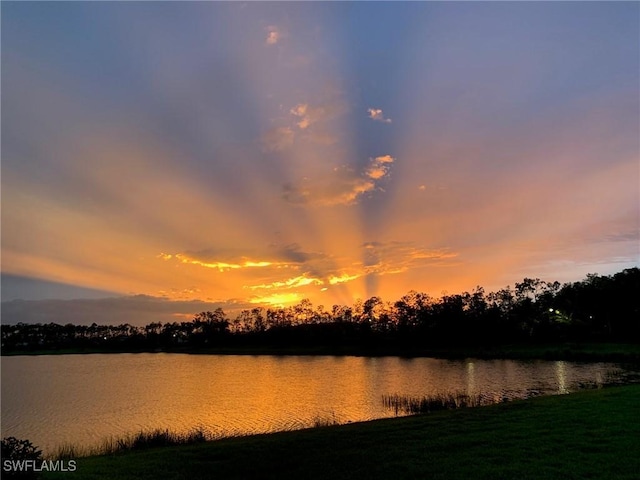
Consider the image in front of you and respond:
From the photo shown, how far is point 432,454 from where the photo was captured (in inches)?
508

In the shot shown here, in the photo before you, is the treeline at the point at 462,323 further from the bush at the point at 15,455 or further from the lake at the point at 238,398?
the bush at the point at 15,455

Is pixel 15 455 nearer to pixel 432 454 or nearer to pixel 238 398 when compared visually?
pixel 432 454

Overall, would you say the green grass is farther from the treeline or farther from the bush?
the treeline

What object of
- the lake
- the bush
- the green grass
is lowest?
the lake

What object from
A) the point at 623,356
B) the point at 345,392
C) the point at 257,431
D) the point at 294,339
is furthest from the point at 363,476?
the point at 294,339

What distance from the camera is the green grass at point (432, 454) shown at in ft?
36.8

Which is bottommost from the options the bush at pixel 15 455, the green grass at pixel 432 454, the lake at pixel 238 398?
the lake at pixel 238 398

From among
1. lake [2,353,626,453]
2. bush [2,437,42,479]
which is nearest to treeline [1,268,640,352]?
lake [2,353,626,453]

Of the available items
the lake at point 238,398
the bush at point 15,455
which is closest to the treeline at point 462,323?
the lake at point 238,398

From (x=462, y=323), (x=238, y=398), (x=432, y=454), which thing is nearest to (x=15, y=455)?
(x=432, y=454)

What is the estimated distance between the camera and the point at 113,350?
183 meters

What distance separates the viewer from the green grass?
1123 cm

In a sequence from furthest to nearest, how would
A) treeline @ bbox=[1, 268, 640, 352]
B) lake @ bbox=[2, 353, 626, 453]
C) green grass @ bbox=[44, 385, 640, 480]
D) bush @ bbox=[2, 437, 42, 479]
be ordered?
treeline @ bbox=[1, 268, 640, 352], lake @ bbox=[2, 353, 626, 453], green grass @ bbox=[44, 385, 640, 480], bush @ bbox=[2, 437, 42, 479]

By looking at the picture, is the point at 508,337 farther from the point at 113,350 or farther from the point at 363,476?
the point at 113,350
